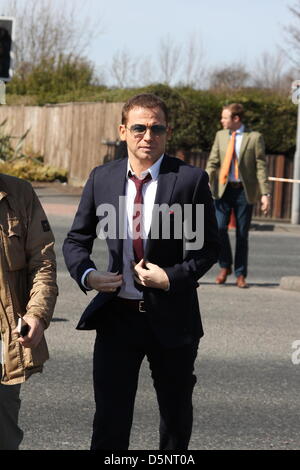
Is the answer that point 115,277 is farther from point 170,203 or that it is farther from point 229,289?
point 229,289

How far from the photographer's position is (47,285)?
4219 millimetres

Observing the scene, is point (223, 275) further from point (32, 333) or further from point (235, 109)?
point (32, 333)

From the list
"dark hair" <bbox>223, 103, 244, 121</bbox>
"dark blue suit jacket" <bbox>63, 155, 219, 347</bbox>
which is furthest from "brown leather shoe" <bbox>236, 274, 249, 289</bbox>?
"dark blue suit jacket" <bbox>63, 155, 219, 347</bbox>

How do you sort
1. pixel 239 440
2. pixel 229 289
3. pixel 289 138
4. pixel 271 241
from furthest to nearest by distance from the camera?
1. pixel 289 138
2. pixel 271 241
3. pixel 229 289
4. pixel 239 440

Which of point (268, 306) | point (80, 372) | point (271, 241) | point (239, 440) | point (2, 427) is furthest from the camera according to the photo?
point (271, 241)

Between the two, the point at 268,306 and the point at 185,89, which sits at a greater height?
the point at 185,89

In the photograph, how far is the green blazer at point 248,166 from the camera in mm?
11461

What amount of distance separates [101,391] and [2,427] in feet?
1.66

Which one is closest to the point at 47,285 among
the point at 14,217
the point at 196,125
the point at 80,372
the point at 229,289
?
the point at 14,217

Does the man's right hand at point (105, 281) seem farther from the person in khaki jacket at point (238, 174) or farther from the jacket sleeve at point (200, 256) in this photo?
the person in khaki jacket at point (238, 174)

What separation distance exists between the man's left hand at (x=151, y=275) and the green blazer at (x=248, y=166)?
704 cm

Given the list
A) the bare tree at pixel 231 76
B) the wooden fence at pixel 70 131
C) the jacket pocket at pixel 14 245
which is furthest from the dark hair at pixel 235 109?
the bare tree at pixel 231 76

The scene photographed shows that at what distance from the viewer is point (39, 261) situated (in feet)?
13.9

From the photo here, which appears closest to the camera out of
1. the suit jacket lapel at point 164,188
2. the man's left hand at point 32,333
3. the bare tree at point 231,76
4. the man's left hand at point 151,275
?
the man's left hand at point 32,333
